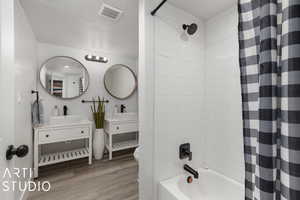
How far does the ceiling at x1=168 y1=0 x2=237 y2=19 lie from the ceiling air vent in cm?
62

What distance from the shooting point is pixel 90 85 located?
264 centimetres

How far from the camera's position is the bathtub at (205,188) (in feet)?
3.75

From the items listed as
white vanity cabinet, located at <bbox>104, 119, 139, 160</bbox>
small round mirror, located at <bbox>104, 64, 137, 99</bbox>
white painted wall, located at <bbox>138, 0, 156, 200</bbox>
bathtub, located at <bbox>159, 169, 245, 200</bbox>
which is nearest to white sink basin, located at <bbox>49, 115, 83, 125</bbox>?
white vanity cabinet, located at <bbox>104, 119, 139, 160</bbox>

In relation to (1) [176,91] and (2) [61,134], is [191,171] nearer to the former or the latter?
(1) [176,91]

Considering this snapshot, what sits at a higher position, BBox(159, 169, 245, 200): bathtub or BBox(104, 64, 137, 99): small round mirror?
BBox(104, 64, 137, 99): small round mirror

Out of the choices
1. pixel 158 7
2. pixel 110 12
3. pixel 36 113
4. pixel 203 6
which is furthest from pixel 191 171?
pixel 36 113

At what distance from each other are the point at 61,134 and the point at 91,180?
855mm

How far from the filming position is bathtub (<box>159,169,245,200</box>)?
1.14m

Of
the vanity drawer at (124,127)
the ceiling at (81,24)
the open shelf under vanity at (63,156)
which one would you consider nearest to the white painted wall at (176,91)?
the ceiling at (81,24)

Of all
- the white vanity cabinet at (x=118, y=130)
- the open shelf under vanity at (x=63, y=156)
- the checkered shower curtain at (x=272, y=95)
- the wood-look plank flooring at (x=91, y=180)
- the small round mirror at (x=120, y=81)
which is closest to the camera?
the checkered shower curtain at (x=272, y=95)

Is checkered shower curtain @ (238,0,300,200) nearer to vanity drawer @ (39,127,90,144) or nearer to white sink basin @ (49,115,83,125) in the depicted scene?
vanity drawer @ (39,127,90,144)

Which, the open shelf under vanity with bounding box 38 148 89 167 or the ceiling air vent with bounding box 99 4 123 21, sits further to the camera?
the open shelf under vanity with bounding box 38 148 89 167

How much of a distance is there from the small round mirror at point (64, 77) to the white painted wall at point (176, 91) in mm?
1946

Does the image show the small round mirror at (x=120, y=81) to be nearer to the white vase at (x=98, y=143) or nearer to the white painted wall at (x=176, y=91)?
the white vase at (x=98, y=143)
